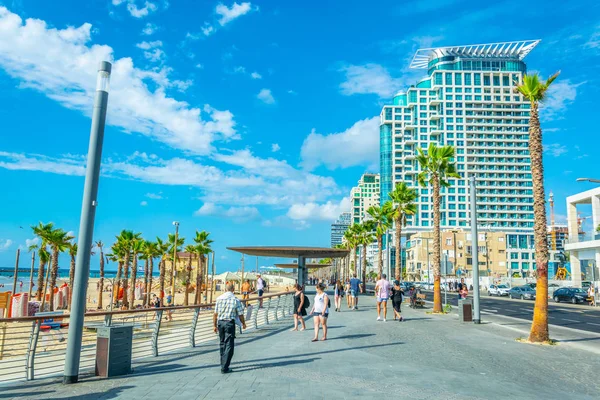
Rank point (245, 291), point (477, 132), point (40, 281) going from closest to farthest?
point (245, 291) → point (40, 281) → point (477, 132)

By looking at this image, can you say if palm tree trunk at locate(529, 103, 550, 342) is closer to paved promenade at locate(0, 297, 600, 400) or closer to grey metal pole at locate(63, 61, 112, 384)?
paved promenade at locate(0, 297, 600, 400)

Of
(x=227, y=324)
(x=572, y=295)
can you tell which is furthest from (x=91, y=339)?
(x=572, y=295)

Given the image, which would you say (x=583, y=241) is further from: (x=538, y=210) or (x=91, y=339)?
(x=91, y=339)

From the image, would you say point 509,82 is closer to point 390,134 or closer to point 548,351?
point 390,134

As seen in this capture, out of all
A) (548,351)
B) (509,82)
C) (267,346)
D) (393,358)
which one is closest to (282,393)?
(393,358)

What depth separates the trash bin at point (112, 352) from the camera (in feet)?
26.0

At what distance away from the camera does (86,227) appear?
7.88m

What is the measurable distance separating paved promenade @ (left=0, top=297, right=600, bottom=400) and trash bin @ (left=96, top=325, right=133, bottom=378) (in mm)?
246

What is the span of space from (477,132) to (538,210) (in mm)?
133427

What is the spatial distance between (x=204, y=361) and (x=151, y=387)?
2343 mm

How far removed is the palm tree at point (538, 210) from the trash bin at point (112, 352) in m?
11.0

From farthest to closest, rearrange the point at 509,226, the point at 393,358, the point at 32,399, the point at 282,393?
the point at 509,226 < the point at 393,358 < the point at 282,393 < the point at 32,399

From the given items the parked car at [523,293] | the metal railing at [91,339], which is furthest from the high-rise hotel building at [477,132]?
the metal railing at [91,339]

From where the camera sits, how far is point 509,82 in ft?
458
